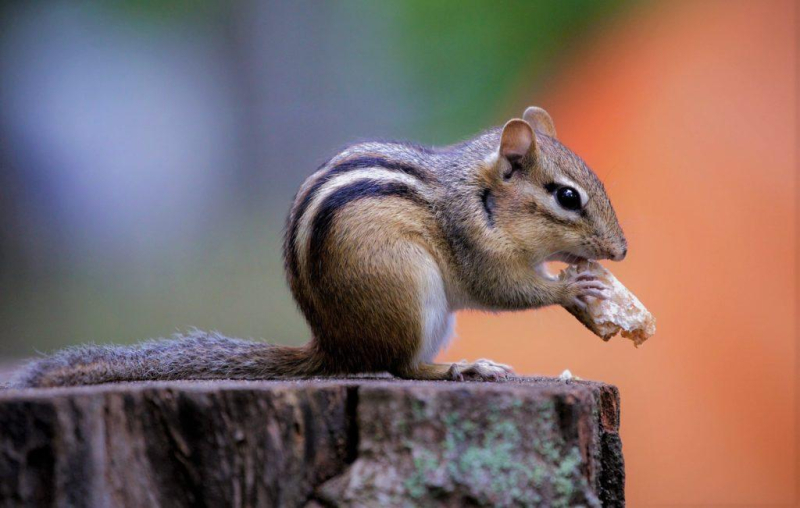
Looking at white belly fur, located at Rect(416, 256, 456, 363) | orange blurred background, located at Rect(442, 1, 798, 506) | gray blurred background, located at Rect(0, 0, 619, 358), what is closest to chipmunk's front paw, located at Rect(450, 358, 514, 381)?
white belly fur, located at Rect(416, 256, 456, 363)

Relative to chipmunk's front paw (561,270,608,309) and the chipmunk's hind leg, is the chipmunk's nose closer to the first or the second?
chipmunk's front paw (561,270,608,309)

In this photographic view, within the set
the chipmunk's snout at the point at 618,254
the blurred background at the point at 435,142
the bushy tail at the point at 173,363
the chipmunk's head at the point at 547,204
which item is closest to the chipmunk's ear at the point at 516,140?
the chipmunk's head at the point at 547,204

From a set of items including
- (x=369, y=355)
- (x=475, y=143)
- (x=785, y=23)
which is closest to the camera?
(x=369, y=355)

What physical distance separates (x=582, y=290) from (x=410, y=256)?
28.0 inches

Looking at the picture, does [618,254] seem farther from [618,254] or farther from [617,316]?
[617,316]

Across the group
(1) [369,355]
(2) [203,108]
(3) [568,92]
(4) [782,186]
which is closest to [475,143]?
(1) [369,355]

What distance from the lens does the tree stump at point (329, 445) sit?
2047 millimetres

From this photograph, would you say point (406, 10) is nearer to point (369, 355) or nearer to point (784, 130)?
point (784, 130)

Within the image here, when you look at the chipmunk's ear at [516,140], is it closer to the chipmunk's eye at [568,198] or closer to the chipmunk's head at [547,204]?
the chipmunk's head at [547,204]

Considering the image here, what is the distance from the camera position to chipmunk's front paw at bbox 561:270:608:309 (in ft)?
9.95

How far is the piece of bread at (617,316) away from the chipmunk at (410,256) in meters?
0.06

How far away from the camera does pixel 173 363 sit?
8.82 feet

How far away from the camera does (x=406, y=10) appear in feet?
19.0

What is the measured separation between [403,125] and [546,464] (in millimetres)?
3872
